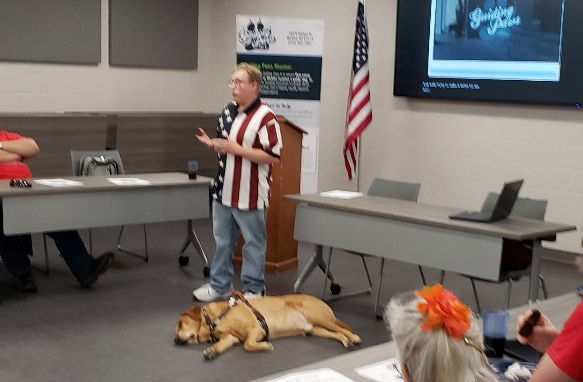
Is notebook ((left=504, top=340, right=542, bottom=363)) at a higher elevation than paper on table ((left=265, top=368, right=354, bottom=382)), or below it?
higher

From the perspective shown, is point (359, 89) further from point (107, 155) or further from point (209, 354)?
point (209, 354)

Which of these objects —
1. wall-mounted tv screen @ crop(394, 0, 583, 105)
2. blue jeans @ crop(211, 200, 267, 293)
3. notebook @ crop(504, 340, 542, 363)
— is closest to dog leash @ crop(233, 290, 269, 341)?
blue jeans @ crop(211, 200, 267, 293)

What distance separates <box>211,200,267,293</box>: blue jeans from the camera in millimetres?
5094

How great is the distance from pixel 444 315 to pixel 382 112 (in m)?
6.28

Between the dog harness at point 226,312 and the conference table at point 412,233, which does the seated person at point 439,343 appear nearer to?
the conference table at point 412,233

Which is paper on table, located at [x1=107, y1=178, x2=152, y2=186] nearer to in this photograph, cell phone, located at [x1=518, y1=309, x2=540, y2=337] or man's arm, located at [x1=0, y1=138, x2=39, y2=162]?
man's arm, located at [x1=0, y1=138, x2=39, y2=162]

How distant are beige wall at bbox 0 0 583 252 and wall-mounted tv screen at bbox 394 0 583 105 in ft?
0.53

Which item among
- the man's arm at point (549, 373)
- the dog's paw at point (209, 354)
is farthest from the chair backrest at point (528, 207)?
the man's arm at point (549, 373)

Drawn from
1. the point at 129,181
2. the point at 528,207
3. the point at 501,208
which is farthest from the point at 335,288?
the point at 129,181

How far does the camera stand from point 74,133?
303 inches

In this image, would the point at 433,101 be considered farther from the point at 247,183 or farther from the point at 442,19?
the point at 247,183

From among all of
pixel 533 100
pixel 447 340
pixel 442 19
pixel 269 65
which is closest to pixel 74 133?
pixel 269 65

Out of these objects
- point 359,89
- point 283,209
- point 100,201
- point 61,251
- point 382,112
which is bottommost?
point 61,251

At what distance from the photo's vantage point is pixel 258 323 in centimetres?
438
